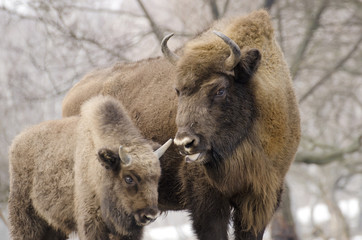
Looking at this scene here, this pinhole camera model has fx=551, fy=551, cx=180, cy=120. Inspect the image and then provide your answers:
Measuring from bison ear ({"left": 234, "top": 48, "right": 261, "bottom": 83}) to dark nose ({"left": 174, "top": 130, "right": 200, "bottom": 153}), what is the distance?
1.00m

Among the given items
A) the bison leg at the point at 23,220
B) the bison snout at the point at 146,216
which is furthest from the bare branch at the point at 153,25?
the bison snout at the point at 146,216

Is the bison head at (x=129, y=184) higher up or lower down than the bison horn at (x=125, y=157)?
lower down

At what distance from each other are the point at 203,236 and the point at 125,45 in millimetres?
7617

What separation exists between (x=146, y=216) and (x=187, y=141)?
1.18 metres

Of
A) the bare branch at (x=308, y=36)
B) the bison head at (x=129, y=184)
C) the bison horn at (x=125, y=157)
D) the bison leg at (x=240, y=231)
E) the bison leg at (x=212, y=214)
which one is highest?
the bison horn at (x=125, y=157)

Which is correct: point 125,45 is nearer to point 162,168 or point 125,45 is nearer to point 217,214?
point 162,168

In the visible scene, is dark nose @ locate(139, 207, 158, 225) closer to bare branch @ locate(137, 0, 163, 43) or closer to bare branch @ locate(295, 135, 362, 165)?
bare branch @ locate(137, 0, 163, 43)

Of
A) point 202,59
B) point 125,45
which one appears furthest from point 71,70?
point 202,59

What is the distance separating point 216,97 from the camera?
21.4 ft

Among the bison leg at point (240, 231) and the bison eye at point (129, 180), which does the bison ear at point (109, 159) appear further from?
the bison leg at point (240, 231)

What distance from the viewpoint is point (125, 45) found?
13.7 meters

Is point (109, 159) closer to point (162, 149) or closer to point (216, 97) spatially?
point (162, 149)

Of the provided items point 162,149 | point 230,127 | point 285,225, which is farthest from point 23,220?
point 285,225

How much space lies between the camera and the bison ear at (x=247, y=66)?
6555mm
